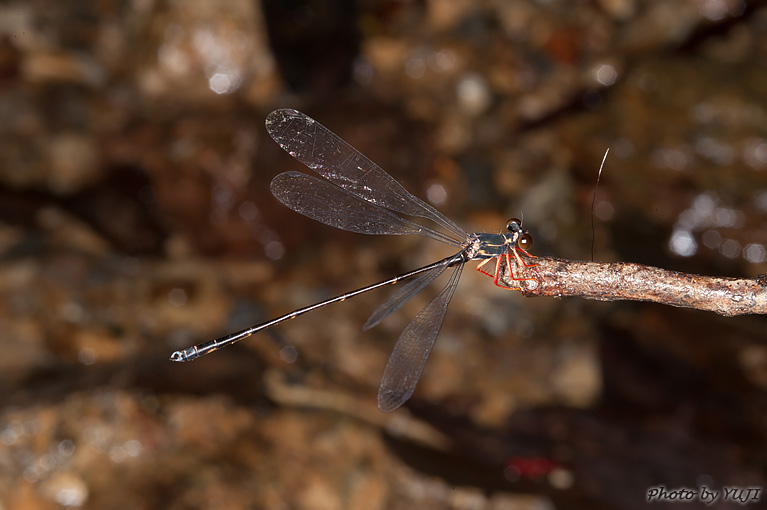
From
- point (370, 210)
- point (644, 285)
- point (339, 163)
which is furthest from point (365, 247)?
point (644, 285)

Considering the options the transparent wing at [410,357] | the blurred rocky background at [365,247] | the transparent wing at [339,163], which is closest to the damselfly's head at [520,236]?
the transparent wing at [339,163]

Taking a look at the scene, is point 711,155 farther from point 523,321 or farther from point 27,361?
point 27,361

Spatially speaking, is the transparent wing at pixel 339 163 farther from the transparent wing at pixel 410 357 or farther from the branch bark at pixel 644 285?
the branch bark at pixel 644 285

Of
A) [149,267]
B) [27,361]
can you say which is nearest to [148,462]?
[27,361]

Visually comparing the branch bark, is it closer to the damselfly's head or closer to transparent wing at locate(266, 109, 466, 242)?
the damselfly's head

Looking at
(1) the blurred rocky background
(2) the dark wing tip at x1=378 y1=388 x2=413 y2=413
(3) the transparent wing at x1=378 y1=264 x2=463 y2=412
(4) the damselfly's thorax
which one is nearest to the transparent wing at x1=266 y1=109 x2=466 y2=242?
(4) the damselfly's thorax

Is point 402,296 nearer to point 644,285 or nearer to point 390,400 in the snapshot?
point 390,400
